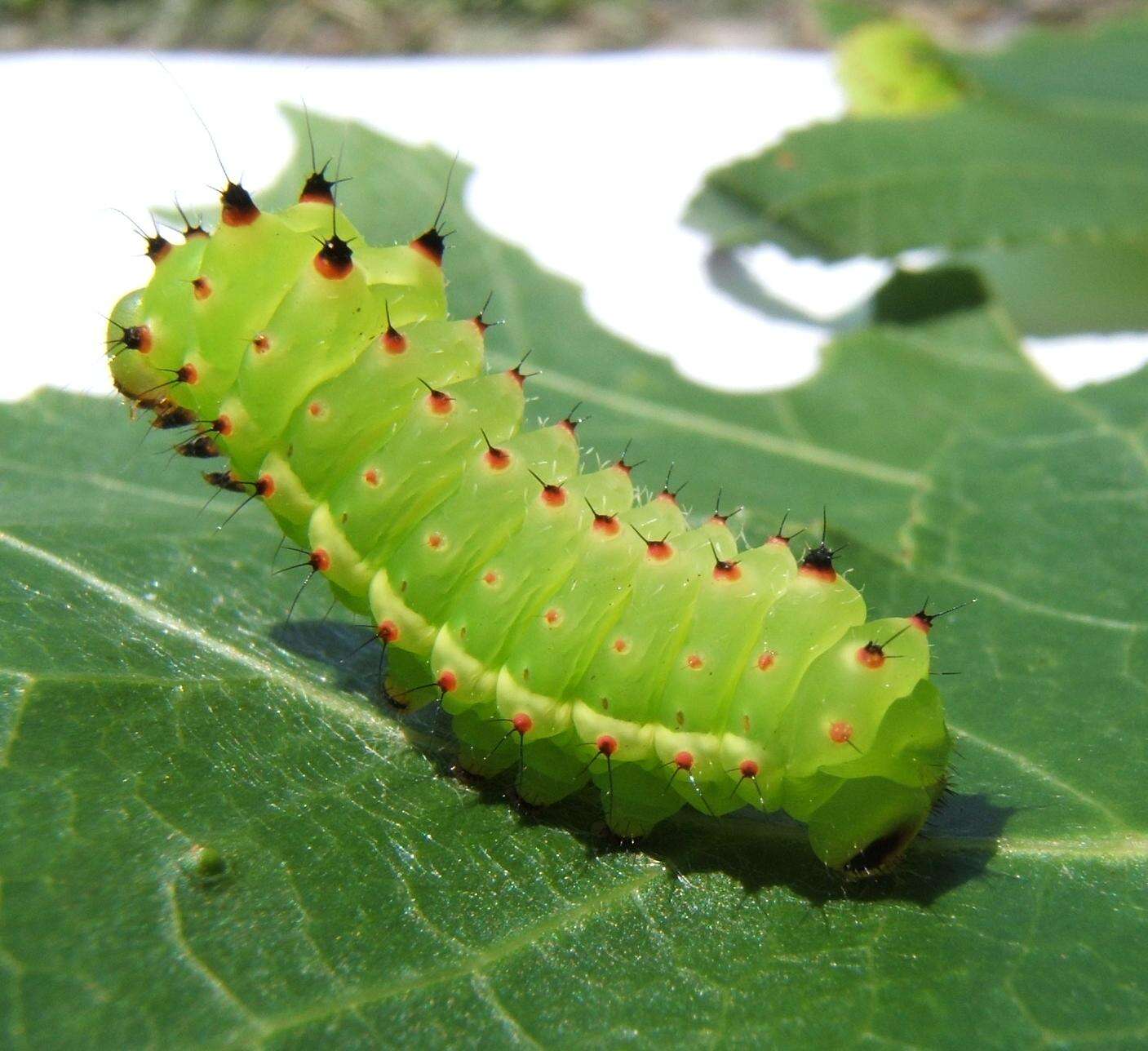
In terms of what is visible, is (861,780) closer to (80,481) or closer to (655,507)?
(655,507)

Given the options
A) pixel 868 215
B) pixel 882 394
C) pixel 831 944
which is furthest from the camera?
pixel 868 215

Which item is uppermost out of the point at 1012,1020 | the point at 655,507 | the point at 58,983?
the point at 655,507

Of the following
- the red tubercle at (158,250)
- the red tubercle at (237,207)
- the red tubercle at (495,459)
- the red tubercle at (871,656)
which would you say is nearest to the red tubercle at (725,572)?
the red tubercle at (871,656)

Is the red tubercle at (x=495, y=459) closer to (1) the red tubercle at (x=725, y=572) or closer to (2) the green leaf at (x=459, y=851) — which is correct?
(1) the red tubercle at (x=725, y=572)

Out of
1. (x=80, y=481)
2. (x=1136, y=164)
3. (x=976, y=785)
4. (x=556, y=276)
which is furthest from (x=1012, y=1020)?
(x=1136, y=164)

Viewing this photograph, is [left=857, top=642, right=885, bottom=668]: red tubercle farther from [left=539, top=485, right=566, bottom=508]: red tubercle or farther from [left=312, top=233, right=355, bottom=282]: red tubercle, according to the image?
[left=312, top=233, right=355, bottom=282]: red tubercle

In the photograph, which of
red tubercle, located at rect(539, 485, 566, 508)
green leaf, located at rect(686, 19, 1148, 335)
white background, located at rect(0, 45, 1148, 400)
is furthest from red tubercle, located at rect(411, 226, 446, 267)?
green leaf, located at rect(686, 19, 1148, 335)
